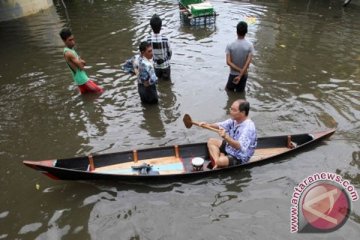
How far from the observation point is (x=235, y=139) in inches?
268

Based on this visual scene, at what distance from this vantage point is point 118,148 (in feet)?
26.9

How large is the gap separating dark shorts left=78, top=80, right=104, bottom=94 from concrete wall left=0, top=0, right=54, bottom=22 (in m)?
12.4

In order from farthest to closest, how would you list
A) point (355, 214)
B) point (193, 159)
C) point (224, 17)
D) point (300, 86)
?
point (224, 17), point (300, 86), point (193, 159), point (355, 214)

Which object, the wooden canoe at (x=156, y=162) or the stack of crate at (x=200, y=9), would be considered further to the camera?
the stack of crate at (x=200, y=9)

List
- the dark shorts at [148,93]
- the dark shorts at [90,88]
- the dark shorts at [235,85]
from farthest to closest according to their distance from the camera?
the dark shorts at [90,88] < the dark shorts at [235,85] < the dark shorts at [148,93]

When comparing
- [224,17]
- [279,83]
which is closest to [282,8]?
[224,17]

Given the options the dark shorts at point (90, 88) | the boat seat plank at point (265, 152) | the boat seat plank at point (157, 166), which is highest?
the dark shorts at point (90, 88)

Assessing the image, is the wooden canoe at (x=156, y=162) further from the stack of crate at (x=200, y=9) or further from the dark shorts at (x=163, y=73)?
the stack of crate at (x=200, y=9)

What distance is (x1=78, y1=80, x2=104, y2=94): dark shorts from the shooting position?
10.0 m

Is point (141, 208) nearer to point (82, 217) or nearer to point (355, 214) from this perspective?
point (82, 217)

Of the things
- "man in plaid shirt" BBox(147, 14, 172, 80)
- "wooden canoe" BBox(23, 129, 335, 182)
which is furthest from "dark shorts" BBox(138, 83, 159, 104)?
"wooden canoe" BBox(23, 129, 335, 182)

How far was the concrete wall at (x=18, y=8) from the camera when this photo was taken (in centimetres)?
1936

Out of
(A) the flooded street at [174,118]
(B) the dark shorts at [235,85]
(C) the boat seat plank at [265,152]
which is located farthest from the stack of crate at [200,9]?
(C) the boat seat plank at [265,152]

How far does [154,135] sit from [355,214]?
4753 mm
